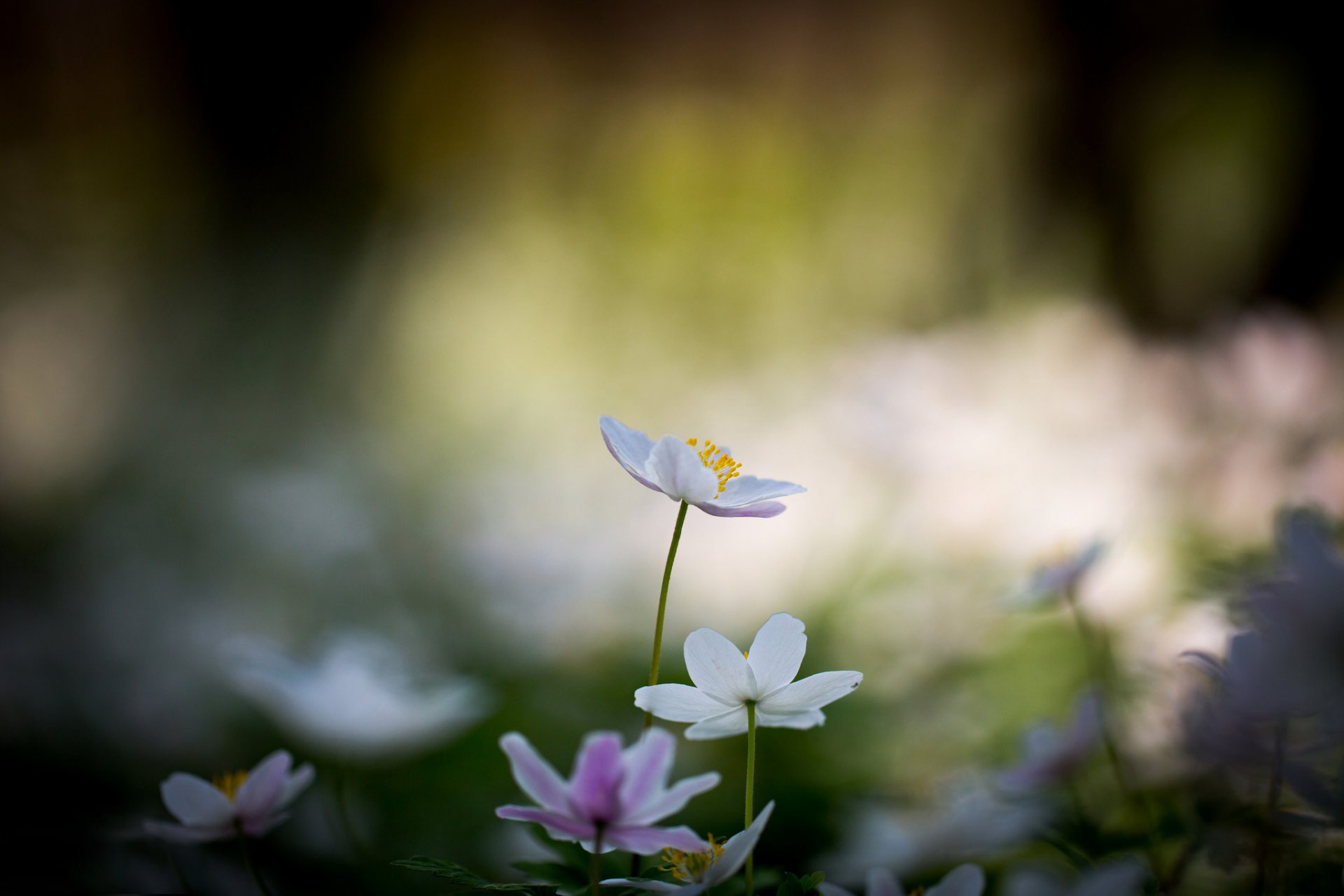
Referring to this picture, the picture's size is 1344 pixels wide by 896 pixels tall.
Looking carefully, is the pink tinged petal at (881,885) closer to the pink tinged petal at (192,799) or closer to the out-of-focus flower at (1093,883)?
the out-of-focus flower at (1093,883)

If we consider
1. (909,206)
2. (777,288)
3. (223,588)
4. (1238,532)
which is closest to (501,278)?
(777,288)

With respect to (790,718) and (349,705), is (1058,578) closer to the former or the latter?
(790,718)

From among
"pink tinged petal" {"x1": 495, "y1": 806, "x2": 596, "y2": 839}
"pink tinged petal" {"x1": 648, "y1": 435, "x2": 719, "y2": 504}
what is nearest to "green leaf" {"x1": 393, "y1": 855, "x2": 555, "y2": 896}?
"pink tinged petal" {"x1": 495, "y1": 806, "x2": 596, "y2": 839}

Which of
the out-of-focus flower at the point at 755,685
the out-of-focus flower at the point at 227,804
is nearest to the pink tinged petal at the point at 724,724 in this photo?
the out-of-focus flower at the point at 755,685

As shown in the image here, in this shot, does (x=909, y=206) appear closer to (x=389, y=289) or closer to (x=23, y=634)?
(x=389, y=289)

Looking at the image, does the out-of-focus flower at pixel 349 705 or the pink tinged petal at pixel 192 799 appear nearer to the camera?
the pink tinged petal at pixel 192 799

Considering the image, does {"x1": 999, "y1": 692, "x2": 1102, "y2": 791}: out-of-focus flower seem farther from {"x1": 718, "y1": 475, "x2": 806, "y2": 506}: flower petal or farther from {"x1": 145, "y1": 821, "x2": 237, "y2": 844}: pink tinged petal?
{"x1": 145, "y1": 821, "x2": 237, "y2": 844}: pink tinged petal

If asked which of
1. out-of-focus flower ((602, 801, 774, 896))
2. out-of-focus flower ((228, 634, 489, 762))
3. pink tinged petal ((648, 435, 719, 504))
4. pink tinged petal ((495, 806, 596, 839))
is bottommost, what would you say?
out-of-focus flower ((602, 801, 774, 896))
